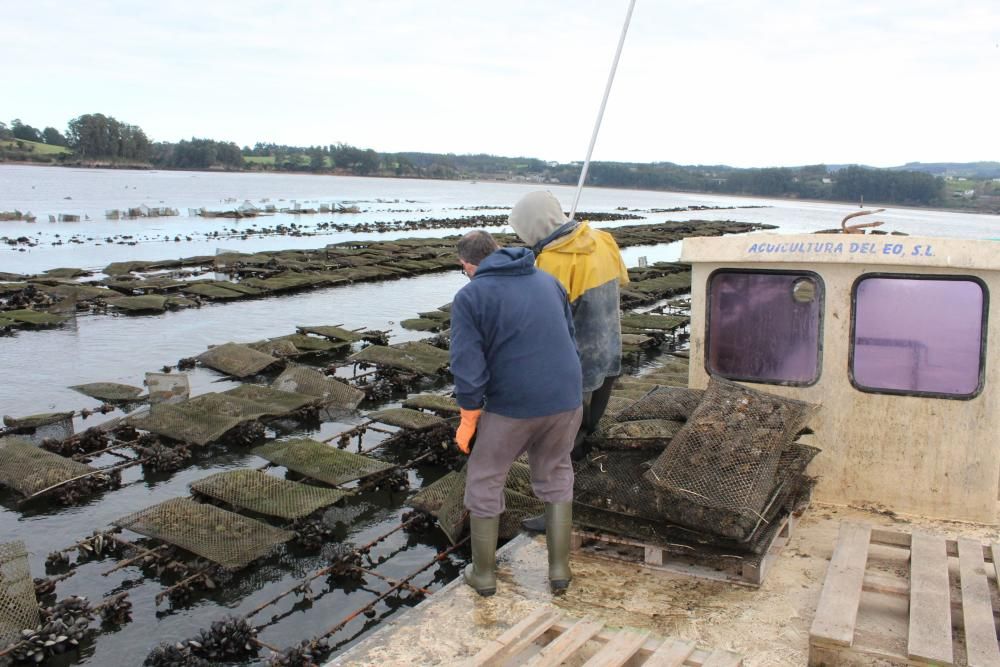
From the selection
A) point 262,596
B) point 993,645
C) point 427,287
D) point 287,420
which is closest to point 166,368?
point 287,420

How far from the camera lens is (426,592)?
662cm

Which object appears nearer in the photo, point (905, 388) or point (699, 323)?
point (905, 388)

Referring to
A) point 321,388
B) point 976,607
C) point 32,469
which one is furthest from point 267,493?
point 976,607

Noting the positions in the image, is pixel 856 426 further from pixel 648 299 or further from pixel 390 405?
pixel 648 299

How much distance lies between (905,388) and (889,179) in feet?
608

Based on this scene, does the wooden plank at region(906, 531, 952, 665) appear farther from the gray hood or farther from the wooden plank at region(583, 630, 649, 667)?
the gray hood

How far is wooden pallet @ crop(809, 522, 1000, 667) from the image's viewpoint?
422 cm

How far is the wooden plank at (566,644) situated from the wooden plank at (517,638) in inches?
3.9

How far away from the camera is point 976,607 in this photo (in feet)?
15.0

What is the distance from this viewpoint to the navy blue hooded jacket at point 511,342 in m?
4.71

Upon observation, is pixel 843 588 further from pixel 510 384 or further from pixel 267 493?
pixel 267 493

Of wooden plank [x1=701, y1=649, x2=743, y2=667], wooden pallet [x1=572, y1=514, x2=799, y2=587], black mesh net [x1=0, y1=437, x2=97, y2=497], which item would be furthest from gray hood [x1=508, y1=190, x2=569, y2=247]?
black mesh net [x1=0, y1=437, x2=97, y2=497]

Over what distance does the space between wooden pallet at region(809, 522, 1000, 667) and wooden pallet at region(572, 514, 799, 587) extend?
39cm

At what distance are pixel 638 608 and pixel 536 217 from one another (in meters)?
2.35
